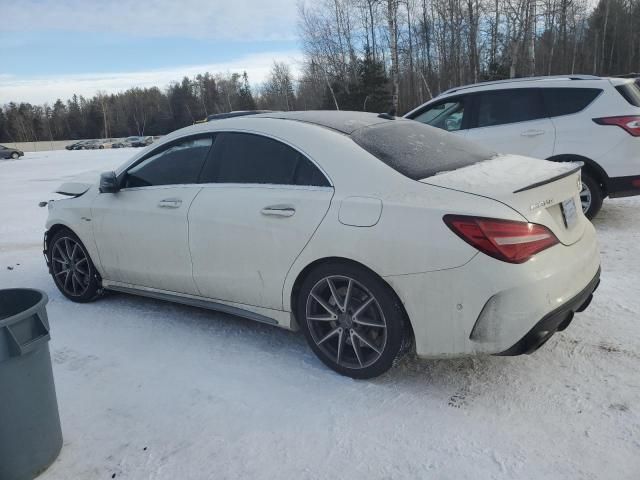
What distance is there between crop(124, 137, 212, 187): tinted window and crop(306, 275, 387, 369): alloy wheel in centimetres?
144

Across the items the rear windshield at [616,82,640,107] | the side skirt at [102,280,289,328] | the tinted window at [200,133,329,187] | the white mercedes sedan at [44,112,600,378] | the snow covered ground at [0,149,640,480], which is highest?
the rear windshield at [616,82,640,107]

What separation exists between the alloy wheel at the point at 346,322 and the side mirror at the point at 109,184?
83.8 inches

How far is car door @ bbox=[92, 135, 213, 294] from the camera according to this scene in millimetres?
3920

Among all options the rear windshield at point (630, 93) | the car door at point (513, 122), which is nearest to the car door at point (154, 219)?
the car door at point (513, 122)

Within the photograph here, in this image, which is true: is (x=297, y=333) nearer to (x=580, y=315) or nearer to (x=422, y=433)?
(x=422, y=433)

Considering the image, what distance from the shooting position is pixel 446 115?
300 inches

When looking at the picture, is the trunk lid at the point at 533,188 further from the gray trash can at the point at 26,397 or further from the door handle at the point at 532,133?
the door handle at the point at 532,133

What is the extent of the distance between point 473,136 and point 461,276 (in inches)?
197

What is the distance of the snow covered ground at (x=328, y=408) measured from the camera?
8.14ft

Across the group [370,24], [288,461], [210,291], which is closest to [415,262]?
[288,461]

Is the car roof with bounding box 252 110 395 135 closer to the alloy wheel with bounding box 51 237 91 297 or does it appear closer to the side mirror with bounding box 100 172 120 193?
the side mirror with bounding box 100 172 120 193

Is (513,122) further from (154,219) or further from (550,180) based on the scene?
(154,219)

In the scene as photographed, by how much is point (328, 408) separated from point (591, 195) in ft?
16.0

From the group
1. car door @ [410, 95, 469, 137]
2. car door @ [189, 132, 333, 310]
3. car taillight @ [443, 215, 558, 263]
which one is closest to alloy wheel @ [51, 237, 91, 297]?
car door @ [189, 132, 333, 310]
